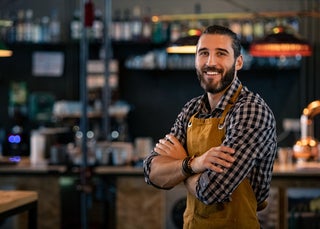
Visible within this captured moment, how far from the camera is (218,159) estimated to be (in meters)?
2.74

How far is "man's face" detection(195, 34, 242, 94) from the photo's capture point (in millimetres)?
→ 2863

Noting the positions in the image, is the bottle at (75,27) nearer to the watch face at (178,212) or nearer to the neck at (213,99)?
the watch face at (178,212)

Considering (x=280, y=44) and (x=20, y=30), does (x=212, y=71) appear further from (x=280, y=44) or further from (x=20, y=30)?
(x=20, y=30)

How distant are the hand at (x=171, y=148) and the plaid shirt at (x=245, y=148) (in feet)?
0.73

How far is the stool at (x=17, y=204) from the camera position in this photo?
3.64 meters

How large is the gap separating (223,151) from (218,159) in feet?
0.14

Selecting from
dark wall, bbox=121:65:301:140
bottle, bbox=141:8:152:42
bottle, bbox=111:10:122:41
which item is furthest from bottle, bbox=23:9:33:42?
bottle, bbox=141:8:152:42

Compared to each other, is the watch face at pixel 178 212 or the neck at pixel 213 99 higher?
the neck at pixel 213 99

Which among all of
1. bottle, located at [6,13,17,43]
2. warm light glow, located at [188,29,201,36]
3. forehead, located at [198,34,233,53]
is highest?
bottle, located at [6,13,17,43]

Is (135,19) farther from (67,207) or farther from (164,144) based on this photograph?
(164,144)

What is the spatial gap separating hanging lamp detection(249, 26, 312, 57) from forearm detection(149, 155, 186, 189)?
4056 mm

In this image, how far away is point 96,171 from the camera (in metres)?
6.62

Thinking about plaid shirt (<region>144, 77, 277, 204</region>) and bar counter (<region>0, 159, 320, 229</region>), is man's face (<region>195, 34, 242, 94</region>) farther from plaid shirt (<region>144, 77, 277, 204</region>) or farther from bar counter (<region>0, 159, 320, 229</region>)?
bar counter (<region>0, 159, 320, 229</region>)

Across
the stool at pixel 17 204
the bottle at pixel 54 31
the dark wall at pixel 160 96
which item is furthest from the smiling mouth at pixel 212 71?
the bottle at pixel 54 31
